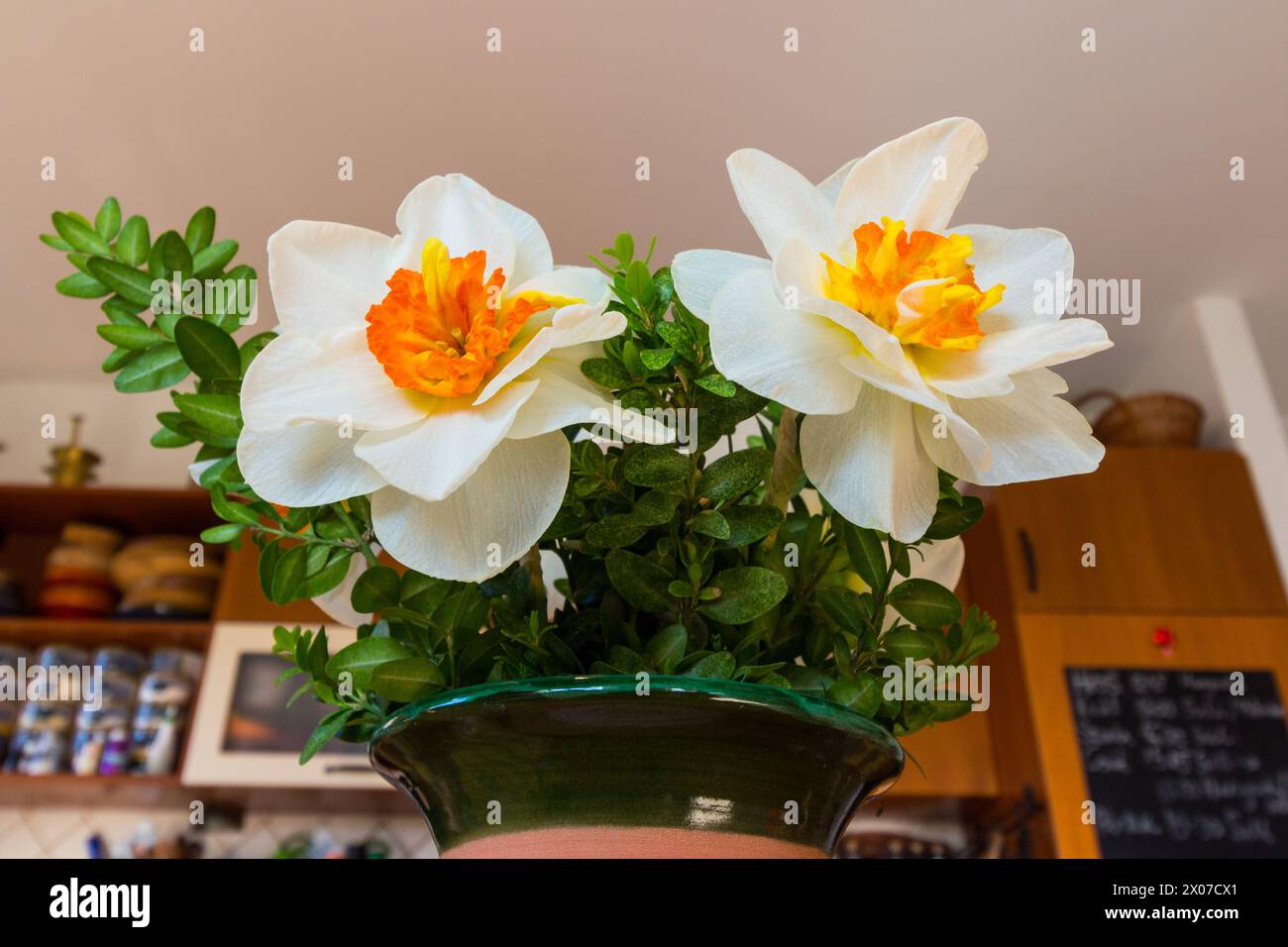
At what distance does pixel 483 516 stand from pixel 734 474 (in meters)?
0.09

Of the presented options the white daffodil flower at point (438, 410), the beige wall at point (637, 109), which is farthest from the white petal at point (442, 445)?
the beige wall at point (637, 109)

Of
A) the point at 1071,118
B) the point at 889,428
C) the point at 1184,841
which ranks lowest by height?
the point at 1184,841

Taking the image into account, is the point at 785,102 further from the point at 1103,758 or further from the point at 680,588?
the point at 680,588

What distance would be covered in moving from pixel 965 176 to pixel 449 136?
93.2 inches

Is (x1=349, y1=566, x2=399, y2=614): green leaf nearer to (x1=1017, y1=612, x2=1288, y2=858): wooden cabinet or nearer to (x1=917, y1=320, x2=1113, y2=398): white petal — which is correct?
(x1=917, y1=320, x2=1113, y2=398): white petal

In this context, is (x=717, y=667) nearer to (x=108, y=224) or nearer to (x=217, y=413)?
(x=217, y=413)

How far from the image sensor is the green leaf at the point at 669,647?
35cm

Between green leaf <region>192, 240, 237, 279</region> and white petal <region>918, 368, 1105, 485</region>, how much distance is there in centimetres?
28

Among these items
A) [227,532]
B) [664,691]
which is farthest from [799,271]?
[227,532]

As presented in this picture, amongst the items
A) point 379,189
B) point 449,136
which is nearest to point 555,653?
point 449,136

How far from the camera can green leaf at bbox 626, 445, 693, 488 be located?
13.7 inches

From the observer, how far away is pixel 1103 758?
2.71 meters

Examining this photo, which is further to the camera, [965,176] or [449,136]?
[449,136]

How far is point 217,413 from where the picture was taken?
1.25ft
